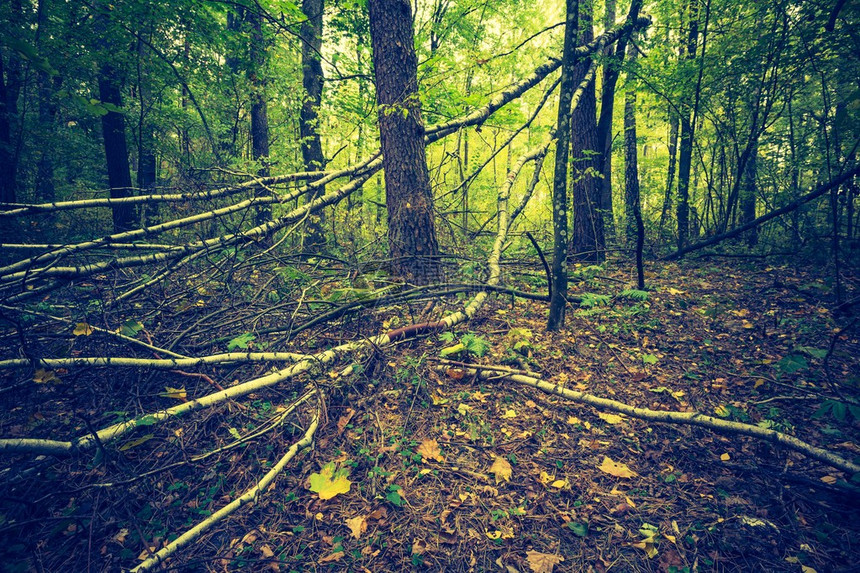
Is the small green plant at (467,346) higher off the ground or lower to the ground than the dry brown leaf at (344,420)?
higher

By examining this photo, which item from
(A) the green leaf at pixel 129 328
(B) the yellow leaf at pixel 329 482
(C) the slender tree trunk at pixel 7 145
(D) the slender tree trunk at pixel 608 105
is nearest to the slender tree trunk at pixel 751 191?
(D) the slender tree trunk at pixel 608 105

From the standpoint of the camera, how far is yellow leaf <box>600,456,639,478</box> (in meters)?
2.65

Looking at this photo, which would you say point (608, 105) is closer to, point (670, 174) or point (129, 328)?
point (670, 174)

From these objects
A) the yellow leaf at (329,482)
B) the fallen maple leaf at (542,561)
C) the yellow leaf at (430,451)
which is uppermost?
the yellow leaf at (430,451)

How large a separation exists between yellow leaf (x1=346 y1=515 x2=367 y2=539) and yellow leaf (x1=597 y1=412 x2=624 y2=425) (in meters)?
2.20

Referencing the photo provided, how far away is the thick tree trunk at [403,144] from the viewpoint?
462 centimetres

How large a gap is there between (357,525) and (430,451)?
0.76m

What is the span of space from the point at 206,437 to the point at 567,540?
9.36 feet

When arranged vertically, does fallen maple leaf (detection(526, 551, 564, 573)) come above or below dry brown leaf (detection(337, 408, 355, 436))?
below

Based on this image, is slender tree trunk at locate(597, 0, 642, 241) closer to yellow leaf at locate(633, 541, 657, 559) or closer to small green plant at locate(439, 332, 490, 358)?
small green plant at locate(439, 332, 490, 358)

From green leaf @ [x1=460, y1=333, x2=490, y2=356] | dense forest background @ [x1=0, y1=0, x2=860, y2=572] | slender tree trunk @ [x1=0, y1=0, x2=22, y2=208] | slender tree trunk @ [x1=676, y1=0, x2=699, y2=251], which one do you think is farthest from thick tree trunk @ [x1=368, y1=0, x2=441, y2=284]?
slender tree trunk @ [x1=0, y1=0, x2=22, y2=208]

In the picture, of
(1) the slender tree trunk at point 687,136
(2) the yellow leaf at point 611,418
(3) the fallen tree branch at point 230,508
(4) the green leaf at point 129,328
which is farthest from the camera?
(1) the slender tree trunk at point 687,136

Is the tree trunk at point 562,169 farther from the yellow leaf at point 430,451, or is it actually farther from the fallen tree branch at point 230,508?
the fallen tree branch at point 230,508

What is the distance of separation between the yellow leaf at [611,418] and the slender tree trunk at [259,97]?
6.57 m
